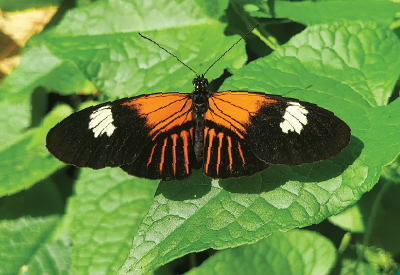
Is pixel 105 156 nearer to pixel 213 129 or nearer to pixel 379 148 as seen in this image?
pixel 213 129

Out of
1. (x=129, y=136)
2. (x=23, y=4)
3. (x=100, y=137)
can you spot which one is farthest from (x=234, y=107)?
(x=23, y=4)

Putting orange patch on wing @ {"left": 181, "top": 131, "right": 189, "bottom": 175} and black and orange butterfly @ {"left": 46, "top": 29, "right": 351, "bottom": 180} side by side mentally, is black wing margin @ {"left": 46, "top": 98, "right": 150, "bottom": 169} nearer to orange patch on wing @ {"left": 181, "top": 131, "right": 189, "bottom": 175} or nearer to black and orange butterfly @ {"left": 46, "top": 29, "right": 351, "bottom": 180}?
black and orange butterfly @ {"left": 46, "top": 29, "right": 351, "bottom": 180}

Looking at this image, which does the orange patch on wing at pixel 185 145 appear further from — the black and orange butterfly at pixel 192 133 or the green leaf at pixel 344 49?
the green leaf at pixel 344 49

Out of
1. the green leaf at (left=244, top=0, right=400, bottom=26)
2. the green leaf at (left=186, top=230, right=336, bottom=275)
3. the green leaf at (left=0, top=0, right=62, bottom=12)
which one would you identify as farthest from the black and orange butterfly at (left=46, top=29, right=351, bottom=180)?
the green leaf at (left=0, top=0, right=62, bottom=12)

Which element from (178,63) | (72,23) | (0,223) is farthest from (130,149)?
(0,223)

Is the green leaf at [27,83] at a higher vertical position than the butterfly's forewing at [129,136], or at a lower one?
higher

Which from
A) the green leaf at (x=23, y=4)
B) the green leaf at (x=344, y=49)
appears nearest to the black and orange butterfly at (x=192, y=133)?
the green leaf at (x=344, y=49)
